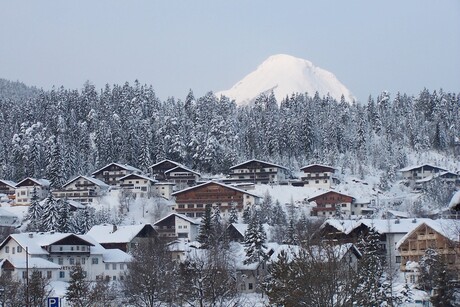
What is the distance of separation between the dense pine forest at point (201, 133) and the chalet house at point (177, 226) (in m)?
23.5

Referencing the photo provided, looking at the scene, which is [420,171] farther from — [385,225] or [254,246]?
[254,246]

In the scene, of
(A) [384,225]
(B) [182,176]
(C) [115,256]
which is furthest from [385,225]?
(B) [182,176]

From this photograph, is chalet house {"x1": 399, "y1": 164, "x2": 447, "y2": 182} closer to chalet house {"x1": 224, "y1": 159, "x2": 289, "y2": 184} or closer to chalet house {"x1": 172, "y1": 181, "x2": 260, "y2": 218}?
chalet house {"x1": 224, "y1": 159, "x2": 289, "y2": 184}

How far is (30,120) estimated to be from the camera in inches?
5032

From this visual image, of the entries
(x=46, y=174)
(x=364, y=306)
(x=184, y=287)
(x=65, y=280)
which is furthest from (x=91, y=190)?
(x=364, y=306)

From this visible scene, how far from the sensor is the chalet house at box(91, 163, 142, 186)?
4141 inches

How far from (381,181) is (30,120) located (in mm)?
53624

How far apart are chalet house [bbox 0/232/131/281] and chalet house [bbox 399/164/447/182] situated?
163 feet

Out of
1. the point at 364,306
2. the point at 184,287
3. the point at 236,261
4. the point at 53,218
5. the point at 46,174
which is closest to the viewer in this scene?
the point at 364,306

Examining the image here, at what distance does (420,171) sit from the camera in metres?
106

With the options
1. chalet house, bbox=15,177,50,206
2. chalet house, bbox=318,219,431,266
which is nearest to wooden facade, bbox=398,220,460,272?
chalet house, bbox=318,219,431,266

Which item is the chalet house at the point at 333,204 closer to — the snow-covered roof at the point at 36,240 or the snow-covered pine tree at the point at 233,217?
the snow-covered pine tree at the point at 233,217

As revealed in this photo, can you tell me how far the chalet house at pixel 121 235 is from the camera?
235ft

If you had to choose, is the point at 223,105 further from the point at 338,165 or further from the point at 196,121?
the point at 338,165
